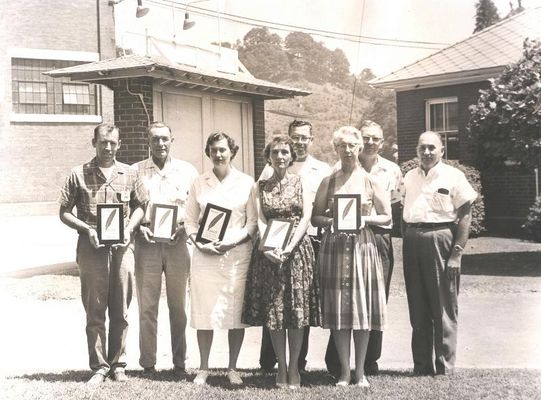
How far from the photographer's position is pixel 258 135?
13.0 metres

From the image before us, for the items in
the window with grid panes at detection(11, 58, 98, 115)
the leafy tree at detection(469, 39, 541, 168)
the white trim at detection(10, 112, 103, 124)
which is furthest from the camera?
the window with grid panes at detection(11, 58, 98, 115)

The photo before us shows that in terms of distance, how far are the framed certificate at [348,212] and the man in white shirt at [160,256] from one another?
1.39 m

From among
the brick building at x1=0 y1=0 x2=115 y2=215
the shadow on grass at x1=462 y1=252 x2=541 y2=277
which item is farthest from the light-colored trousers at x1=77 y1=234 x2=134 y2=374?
the brick building at x1=0 y1=0 x2=115 y2=215

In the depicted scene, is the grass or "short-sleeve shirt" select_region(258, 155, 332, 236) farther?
"short-sleeve shirt" select_region(258, 155, 332, 236)

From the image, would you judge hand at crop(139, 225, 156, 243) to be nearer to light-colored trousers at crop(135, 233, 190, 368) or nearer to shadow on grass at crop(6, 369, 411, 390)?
light-colored trousers at crop(135, 233, 190, 368)

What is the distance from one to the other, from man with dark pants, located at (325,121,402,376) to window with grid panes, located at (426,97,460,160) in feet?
42.1

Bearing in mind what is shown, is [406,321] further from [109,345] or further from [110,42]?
[110,42]

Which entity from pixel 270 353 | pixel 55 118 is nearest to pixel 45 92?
pixel 55 118

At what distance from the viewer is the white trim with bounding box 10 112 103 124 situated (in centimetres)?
2520

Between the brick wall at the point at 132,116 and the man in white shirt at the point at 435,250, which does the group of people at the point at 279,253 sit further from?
the brick wall at the point at 132,116

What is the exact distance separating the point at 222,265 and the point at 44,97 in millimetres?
22992

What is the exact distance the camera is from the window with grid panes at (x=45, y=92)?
2541 cm

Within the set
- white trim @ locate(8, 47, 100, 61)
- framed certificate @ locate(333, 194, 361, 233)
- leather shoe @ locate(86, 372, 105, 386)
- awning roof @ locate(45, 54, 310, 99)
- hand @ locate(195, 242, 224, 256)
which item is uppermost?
white trim @ locate(8, 47, 100, 61)

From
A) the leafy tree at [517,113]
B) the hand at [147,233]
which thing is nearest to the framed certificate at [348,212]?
the hand at [147,233]
